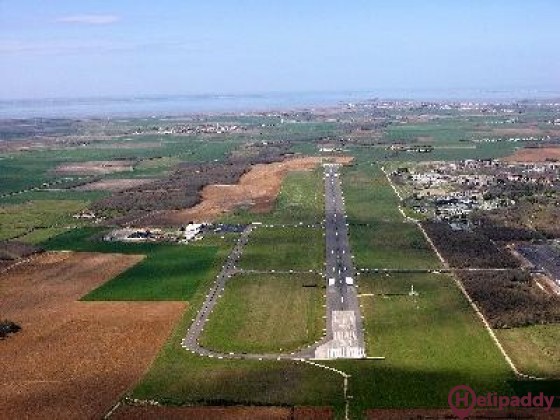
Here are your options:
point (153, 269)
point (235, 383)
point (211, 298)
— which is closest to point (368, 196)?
point (153, 269)

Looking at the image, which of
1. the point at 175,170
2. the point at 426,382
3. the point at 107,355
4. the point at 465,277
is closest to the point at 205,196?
the point at 175,170

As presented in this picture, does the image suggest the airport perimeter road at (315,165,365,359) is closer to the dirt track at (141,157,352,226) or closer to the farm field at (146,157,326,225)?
the farm field at (146,157,326,225)

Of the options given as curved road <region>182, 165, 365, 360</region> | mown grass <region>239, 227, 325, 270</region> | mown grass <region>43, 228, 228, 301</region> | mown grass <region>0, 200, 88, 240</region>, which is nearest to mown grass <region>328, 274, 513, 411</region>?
curved road <region>182, 165, 365, 360</region>

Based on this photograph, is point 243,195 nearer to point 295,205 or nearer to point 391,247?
point 295,205

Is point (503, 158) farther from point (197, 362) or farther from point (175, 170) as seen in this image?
point (197, 362)

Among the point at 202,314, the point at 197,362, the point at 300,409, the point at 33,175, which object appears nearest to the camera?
the point at 300,409

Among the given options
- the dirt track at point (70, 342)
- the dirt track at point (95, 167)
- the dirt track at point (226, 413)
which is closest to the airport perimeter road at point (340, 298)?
the dirt track at point (226, 413)
